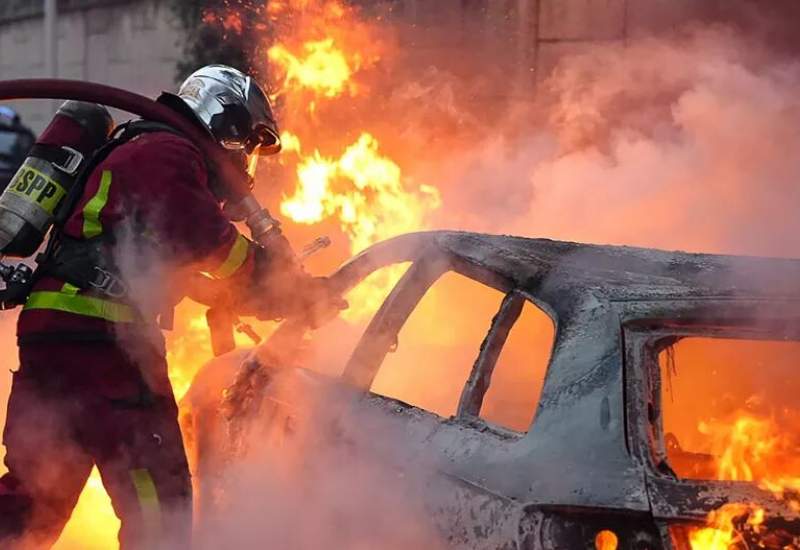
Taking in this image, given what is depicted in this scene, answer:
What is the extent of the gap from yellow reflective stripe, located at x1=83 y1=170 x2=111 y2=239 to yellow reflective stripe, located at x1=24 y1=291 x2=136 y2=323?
215 millimetres

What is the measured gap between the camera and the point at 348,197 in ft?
22.0

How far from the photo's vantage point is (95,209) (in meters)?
3.31

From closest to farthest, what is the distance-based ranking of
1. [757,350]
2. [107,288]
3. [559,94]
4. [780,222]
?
[107,288] < [757,350] < [780,222] < [559,94]

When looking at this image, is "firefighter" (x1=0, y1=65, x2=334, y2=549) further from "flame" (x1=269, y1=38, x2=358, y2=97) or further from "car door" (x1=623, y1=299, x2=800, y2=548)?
"flame" (x1=269, y1=38, x2=358, y2=97)

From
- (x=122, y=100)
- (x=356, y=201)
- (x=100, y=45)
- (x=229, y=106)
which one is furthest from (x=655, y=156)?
(x=100, y=45)

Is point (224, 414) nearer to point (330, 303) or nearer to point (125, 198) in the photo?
point (330, 303)

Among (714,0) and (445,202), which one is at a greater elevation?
(714,0)

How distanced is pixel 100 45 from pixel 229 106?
1504 centimetres

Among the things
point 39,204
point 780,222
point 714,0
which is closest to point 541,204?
point 780,222

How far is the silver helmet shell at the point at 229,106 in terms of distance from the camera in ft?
12.5

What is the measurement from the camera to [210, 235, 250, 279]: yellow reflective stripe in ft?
11.3

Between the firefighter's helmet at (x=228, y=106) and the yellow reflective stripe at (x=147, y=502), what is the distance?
1304 mm

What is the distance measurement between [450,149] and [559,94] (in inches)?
47.1

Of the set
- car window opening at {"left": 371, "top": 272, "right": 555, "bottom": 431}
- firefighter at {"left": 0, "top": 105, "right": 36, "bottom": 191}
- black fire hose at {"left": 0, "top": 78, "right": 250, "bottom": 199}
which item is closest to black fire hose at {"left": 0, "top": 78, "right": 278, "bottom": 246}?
black fire hose at {"left": 0, "top": 78, "right": 250, "bottom": 199}
